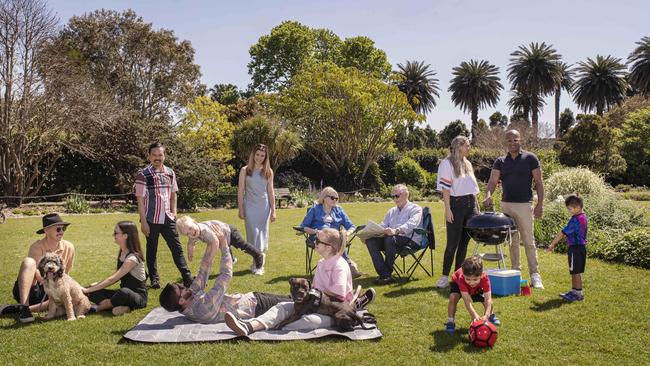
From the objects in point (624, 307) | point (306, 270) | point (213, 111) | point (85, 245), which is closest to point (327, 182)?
point (213, 111)

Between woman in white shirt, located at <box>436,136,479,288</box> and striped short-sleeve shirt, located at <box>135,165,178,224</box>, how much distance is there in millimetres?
3215

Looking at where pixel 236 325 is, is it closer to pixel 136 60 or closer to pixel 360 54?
pixel 136 60

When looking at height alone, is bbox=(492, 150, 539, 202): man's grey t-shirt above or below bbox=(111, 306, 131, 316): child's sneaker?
above

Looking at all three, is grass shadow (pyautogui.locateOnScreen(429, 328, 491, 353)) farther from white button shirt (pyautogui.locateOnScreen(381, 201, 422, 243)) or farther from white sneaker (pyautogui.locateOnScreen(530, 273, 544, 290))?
white button shirt (pyautogui.locateOnScreen(381, 201, 422, 243))

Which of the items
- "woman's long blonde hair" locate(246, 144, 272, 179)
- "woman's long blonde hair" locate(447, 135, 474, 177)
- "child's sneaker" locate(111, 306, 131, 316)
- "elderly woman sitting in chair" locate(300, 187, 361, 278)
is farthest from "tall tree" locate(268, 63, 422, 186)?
"child's sneaker" locate(111, 306, 131, 316)

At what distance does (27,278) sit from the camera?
5.10m

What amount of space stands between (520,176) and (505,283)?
1271mm

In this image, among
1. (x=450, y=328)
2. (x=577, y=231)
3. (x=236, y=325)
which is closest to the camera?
(x=236, y=325)

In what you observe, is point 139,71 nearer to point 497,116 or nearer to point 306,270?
point 306,270

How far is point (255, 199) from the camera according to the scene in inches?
297

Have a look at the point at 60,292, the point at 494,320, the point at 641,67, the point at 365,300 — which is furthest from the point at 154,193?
the point at 641,67

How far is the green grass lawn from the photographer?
13.4 feet

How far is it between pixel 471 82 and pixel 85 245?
49.4 m

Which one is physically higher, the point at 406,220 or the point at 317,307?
the point at 406,220
